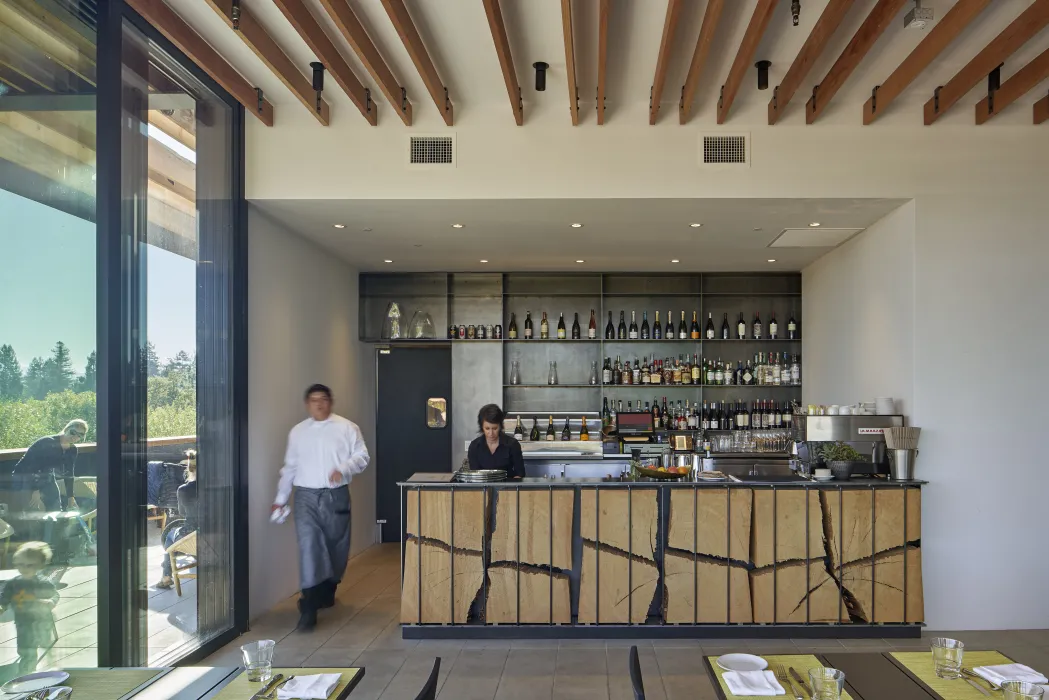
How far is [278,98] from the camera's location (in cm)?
504

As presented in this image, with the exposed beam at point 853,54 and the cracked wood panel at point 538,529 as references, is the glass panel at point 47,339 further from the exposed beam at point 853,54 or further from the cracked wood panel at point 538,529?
the exposed beam at point 853,54

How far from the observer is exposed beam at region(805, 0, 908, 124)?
12.0ft

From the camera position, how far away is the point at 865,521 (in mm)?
5016

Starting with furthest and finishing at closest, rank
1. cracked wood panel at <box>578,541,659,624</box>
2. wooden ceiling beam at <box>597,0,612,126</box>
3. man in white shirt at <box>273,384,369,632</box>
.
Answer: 1. man in white shirt at <box>273,384,369,632</box>
2. cracked wood panel at <box>578,541,659,624</box>
3. wooden ceiling beam at <box>597,0,612,126</box>

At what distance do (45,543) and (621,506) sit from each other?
3.16 meters

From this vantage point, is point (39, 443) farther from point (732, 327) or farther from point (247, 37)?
point (732, 327)

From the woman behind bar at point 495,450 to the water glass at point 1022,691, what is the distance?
12.8 feet

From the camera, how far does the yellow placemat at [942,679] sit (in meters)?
2.18

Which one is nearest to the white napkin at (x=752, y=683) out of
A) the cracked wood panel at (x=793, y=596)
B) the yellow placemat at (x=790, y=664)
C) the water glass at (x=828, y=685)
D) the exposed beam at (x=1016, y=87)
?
the yellow placemat at (x=790, y=664)

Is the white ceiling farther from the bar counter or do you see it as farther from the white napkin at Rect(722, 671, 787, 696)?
the white napkin at Rect(722, 671, 787, 696)

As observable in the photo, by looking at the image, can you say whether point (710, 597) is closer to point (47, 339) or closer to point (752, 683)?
point (752, 683)

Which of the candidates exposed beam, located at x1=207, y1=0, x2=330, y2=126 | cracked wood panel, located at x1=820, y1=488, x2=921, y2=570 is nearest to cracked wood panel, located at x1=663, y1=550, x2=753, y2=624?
cracked wood panel, located at x1=820, y1=488, x2=921, y2=570

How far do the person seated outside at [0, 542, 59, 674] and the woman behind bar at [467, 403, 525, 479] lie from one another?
9.85ft

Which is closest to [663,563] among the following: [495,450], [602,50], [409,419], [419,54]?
[495,450]
